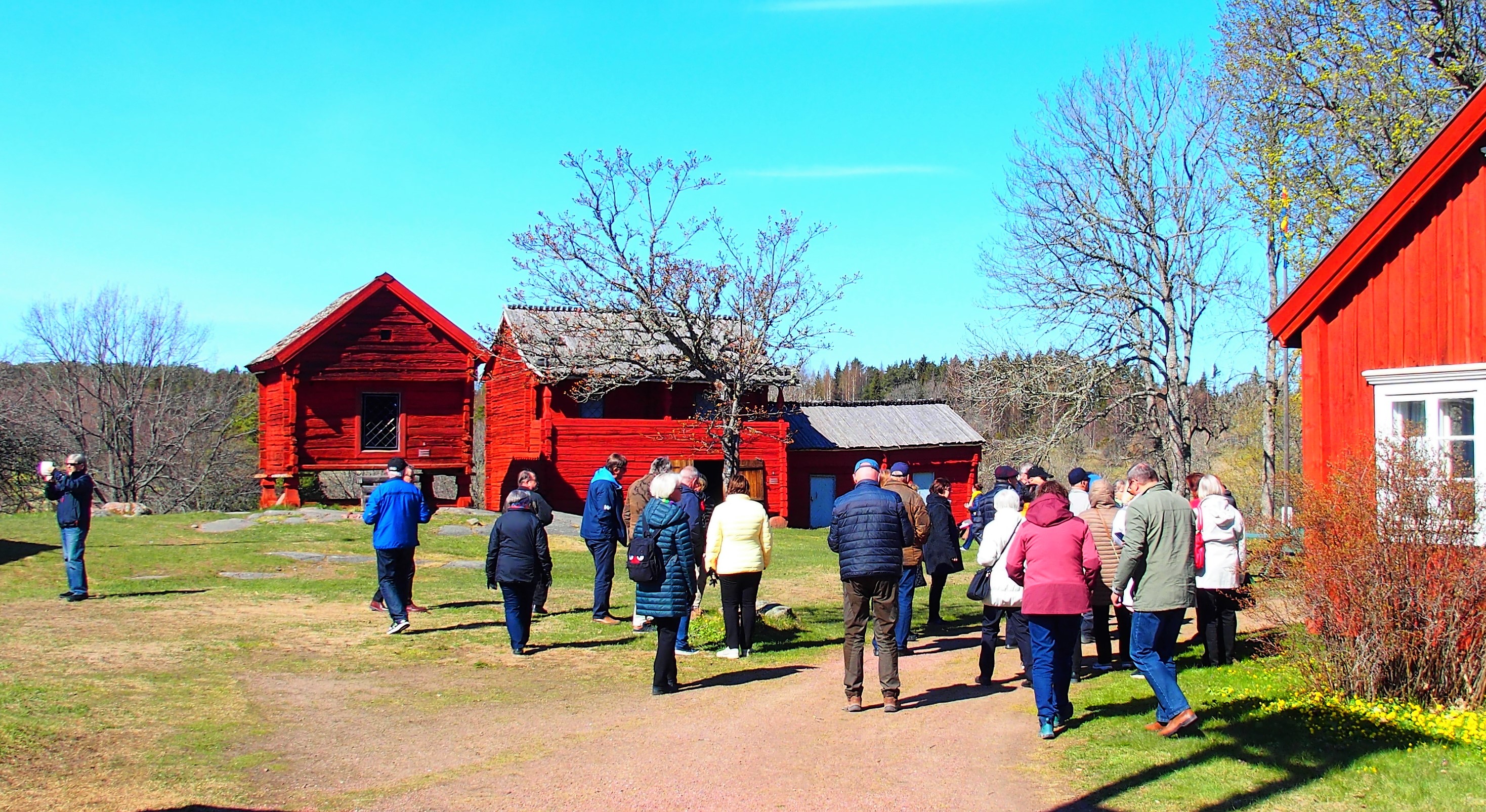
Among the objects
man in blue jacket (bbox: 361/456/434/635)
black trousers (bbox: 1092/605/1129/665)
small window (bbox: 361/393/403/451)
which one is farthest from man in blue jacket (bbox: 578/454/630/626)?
small window (bbox: 361/393/403/451)

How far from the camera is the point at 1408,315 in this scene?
10938 mm

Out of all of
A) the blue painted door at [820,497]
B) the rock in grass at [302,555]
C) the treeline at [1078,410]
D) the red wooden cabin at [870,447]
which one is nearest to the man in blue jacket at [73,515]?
the rock in grass at [302,555]

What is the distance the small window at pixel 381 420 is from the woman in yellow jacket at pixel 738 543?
68.3 ft

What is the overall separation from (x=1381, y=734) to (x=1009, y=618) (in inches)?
111

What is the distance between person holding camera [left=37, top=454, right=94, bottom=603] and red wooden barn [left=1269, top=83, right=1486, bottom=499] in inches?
532

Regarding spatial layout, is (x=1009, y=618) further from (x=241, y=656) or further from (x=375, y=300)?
(x=375, y=300)

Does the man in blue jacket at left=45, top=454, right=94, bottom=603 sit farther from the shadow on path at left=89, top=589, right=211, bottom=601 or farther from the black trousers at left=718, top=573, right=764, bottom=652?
the black trousers at left=718, top=573, right=764, bottom=652

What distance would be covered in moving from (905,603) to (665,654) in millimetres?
3042

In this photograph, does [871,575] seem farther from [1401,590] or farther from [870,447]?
[870,447]

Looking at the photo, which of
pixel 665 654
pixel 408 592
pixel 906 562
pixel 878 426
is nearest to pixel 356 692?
pixel 665 654

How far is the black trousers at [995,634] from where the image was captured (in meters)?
9.05

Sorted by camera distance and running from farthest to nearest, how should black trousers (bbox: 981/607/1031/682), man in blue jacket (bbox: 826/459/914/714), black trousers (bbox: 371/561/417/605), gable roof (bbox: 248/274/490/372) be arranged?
gable roof (bbox: 248/274/490/372) < black trousers (bbox: 371/561/417/605) < black trousers (bbox: 981/607/1031/682) < man in blue jacket (bbox: 826/459/914/714)

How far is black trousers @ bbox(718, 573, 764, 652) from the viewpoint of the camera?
34.1 ft

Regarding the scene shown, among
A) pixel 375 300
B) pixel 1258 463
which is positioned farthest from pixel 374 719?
pixel 1258 463
